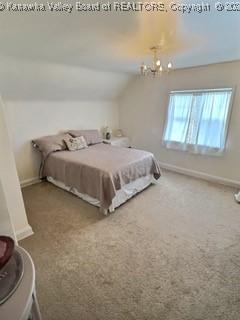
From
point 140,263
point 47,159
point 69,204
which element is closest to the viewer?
point 140,263

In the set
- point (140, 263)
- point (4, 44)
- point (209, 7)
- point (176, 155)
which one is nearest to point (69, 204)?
point (140, 263)

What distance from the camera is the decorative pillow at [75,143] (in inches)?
147

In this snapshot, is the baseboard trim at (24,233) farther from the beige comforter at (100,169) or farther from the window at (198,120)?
the window at (198,120)

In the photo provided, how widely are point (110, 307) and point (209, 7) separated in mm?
2390

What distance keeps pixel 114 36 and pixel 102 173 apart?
1604mm

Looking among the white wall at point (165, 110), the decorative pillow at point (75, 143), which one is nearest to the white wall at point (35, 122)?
the decorative pillow at point (75, 143)

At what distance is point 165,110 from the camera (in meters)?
4.26

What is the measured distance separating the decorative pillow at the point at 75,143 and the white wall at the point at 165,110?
158cm

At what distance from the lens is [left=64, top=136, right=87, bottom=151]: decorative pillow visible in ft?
12.2

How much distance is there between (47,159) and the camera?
139 inches

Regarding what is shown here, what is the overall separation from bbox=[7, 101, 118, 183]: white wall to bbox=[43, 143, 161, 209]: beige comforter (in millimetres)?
402

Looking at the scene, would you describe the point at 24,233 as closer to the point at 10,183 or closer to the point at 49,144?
the point at 10,183

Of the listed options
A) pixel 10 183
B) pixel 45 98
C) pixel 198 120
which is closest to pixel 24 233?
pixel 10 183

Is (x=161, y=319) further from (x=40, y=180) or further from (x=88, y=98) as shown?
(x=88, y=98)
